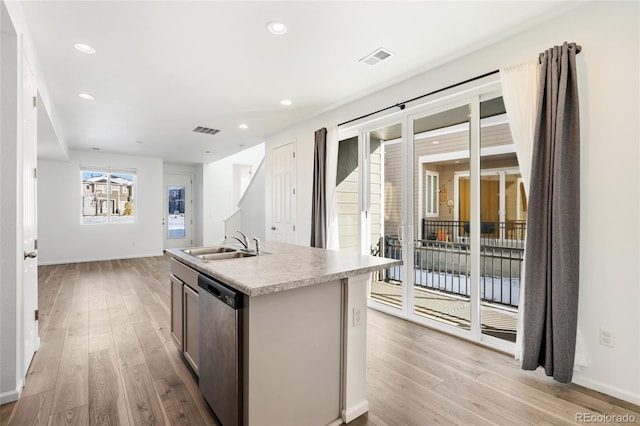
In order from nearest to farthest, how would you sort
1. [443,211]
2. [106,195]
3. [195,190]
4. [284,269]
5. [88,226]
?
[284,269] → [443,211] → [88,226] → [106,195] → [195,190]

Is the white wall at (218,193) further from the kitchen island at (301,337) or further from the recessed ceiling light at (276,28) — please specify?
the kitchen island at (301,337)

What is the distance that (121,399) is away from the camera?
6.73 feet

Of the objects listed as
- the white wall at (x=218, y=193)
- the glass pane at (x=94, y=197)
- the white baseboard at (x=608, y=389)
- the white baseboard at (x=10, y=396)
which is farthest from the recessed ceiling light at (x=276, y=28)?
the glass pane at (x=94, y=197)

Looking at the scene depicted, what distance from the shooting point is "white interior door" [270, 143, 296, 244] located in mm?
5211

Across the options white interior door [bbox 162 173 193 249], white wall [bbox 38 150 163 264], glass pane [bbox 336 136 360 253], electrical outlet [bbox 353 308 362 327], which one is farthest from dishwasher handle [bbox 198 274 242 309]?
white interior door [bbox 162 173 193 249]

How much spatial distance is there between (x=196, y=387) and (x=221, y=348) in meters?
0.83

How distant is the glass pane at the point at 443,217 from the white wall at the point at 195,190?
738 cm

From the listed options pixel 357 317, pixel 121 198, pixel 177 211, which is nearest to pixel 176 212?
pixel 177 211

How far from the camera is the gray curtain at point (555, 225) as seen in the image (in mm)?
2148

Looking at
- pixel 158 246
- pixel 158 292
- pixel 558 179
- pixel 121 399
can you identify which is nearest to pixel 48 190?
pixel 158 246

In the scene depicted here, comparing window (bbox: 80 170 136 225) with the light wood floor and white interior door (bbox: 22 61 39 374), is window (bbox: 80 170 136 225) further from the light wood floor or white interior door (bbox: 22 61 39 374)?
white interior door (bbox: 22 61 39 374)

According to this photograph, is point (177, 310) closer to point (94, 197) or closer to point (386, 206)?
point (386, 206)

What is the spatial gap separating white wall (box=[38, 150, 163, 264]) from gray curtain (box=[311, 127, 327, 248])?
19.1 feet

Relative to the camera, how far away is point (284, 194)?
17.9 ft
